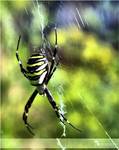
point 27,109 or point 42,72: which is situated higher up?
point 42,72

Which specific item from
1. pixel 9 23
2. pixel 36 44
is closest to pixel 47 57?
pixel 36 44

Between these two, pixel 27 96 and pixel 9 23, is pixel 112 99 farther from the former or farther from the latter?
pixel 9 23

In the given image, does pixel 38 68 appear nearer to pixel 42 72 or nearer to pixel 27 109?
pixel 42 72

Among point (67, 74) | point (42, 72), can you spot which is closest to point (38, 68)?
point (42, 72)

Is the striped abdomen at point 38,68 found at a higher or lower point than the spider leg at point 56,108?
higher

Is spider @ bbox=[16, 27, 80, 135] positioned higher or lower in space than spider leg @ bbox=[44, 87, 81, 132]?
higher
